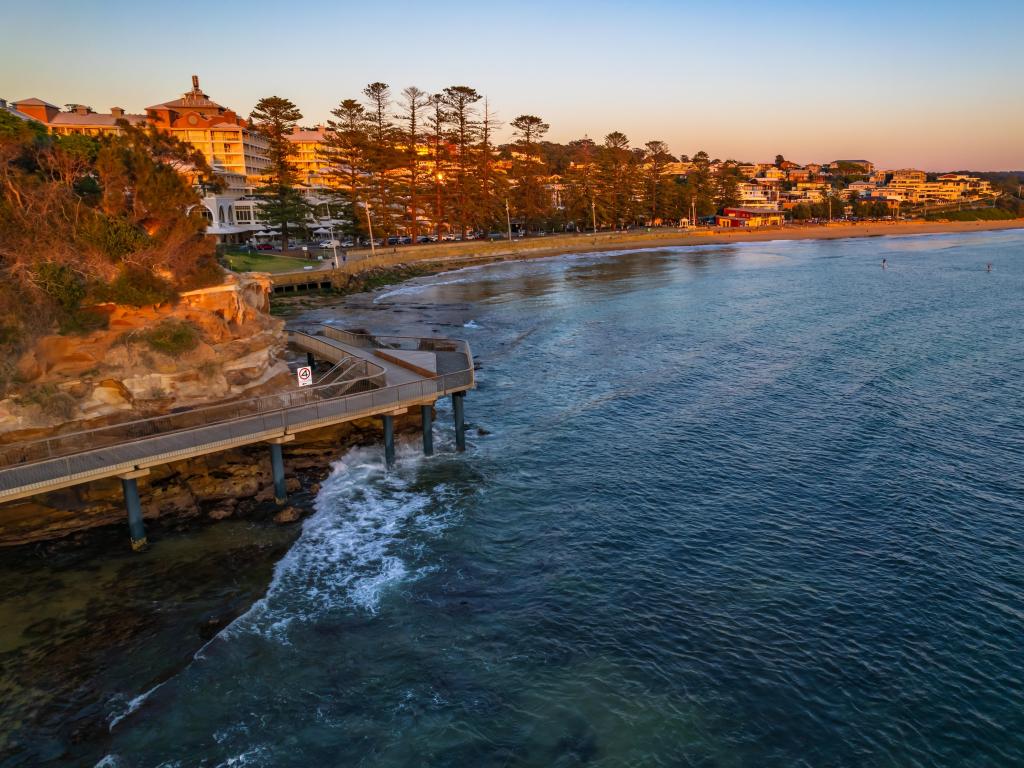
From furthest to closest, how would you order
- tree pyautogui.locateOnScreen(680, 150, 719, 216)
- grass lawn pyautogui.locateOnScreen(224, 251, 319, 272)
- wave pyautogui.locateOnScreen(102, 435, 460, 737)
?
tree pyautogui.locateOnScreen(680, 150, 719, 216)
grass lawn pyautogui.locateOnScreen(224, 251, 319, 272)
wave pyautogui.locateOnScreen(102, 435, 460, 737)

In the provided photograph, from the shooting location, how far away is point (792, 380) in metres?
42.2

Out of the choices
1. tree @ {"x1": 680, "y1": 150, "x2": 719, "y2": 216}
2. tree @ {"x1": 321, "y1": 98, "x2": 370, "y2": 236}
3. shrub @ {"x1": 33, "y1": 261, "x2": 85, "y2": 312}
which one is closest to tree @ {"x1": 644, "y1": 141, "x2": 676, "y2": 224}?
tree @ {"x1": 680, "y1": 150, "x2": 719, "y2": 216}

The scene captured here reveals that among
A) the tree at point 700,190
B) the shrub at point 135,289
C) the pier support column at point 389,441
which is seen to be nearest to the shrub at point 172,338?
the shrub at point 135,289

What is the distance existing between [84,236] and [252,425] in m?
11.3

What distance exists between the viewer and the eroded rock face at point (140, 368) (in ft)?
79.5

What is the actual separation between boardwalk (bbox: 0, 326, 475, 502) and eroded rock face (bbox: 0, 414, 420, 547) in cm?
251

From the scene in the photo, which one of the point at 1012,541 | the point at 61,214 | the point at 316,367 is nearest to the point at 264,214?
the point at 316,367

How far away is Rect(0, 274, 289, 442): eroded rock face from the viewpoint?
953 inches

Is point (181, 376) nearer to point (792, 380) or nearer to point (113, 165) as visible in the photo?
point (113, 165)

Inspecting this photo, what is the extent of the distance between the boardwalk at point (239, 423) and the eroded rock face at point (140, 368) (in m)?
2.05

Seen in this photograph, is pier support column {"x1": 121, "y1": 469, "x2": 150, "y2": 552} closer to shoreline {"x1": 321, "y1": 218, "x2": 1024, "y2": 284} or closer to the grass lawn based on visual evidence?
the grass lawn

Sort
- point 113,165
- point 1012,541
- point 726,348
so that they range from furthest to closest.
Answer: point 726,348
point 113,165
point 1012,541

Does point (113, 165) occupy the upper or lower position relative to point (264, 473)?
upper

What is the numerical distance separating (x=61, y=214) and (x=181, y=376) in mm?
8624
